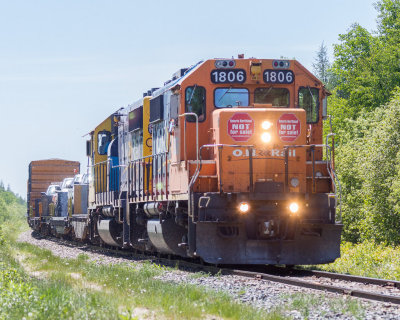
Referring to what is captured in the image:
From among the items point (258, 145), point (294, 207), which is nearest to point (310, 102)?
point (258, 145)

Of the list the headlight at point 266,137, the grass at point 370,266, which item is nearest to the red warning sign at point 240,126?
the headlight at point 266,137

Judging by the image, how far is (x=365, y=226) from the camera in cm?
3152

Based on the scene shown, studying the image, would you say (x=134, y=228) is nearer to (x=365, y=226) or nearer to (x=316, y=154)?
(x=316, y=154)

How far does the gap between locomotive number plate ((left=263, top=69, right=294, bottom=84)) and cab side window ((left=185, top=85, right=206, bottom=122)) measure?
1.26 meters

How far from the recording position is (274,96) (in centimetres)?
1411

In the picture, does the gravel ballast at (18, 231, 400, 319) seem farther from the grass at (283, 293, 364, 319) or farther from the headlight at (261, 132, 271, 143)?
the headlight at (261, 132, 271, 143)

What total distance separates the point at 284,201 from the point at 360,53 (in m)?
37.4

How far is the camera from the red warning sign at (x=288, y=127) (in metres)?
13.3

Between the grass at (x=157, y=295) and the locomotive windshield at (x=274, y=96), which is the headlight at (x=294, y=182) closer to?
the locomotive windshield at (x=274, y=96)

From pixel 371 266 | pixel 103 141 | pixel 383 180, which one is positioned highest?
pixel 103 141

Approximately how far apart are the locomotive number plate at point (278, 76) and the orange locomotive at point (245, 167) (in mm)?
22

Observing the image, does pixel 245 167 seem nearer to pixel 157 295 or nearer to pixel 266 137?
pixel 266 137

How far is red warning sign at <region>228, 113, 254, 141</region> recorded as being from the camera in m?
13.2

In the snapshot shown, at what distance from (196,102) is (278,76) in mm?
1677
